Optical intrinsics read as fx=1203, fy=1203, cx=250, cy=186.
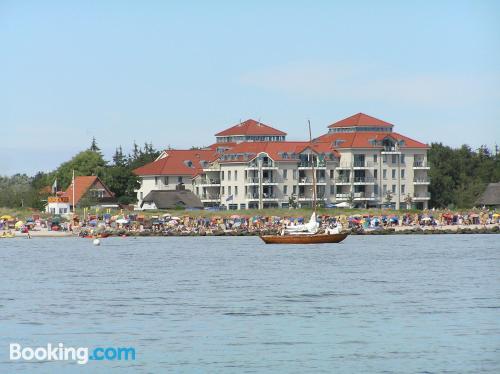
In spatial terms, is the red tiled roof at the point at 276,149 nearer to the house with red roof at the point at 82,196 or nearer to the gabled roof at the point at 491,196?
the house with red roof at the point at 82,196

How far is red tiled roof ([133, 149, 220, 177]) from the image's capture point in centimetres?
15025

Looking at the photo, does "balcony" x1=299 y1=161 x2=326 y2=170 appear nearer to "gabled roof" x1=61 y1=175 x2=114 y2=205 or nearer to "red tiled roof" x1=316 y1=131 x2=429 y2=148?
"red tiled roof" x1=316 y1=131 x2=429 y2=148

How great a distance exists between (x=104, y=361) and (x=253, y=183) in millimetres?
107767

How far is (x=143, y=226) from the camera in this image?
12706 centimetres

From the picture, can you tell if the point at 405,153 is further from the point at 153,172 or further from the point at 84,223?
the point at 84,223

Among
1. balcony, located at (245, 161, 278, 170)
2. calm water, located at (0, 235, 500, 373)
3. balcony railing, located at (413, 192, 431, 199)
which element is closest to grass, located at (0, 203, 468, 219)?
balcony, located at (245, 161, 278, 170)

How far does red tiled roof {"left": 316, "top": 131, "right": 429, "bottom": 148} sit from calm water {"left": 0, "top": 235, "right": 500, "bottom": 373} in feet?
199

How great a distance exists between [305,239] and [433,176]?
183 feet

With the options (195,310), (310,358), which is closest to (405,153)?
(195,310)

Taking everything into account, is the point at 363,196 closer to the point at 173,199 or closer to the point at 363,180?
the point at 363,180

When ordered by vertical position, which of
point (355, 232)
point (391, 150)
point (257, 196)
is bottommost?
point (355, 232)

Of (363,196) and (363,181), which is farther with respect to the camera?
(363,181)

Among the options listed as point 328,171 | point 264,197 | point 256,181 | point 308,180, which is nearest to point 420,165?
point 328,171

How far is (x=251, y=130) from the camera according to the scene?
153 m
